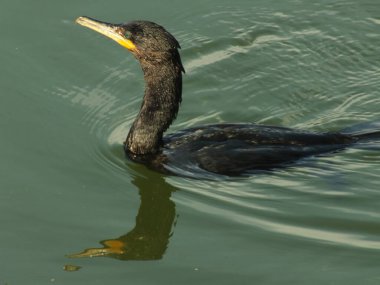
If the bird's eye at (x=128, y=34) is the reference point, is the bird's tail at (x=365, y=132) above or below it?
below

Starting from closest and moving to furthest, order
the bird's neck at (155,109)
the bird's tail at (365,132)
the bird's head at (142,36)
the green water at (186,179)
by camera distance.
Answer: the green water at (186,179)
the bird's head at (142,36)
the bird's neck at (155,109)
the bird's tail at (365,132)

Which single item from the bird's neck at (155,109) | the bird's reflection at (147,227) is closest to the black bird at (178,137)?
the bird's neck at (155,109)

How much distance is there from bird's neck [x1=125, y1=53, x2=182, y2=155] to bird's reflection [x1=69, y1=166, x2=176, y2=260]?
29 cm

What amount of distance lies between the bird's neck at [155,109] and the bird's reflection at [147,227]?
0.29 m

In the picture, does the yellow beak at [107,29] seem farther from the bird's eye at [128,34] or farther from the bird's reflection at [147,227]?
the bird's reflection at [147,227]

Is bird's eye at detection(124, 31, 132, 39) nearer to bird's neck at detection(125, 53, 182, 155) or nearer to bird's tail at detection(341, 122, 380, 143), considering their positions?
bird's neck at detection(125, 53, 182, 155)

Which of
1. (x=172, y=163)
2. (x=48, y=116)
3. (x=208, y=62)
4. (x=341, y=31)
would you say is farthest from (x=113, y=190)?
(x=341, y=31)

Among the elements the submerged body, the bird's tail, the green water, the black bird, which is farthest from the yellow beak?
the bird's tail

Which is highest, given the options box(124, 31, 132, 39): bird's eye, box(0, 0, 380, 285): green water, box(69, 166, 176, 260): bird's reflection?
box(124, 31, 132, 39): bird's eye

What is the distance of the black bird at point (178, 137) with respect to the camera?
9.56 metres

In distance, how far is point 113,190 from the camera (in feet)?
30.7

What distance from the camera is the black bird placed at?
9.56m

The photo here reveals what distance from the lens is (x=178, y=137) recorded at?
10023 mm

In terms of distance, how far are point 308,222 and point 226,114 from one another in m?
2.83
